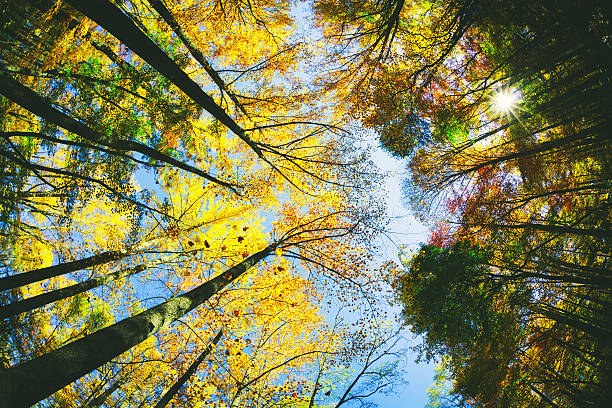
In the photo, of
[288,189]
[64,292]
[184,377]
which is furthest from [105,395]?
[288,189]

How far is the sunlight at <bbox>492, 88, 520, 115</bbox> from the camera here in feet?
13.4

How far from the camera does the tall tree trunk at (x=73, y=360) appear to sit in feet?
4.11

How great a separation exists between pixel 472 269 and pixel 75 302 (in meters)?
10.6

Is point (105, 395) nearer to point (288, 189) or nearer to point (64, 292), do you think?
point (64, 292)

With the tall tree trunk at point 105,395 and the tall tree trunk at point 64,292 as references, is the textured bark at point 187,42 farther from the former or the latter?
the tall tree trunk at point 105,395

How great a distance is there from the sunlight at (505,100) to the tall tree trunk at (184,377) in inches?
376

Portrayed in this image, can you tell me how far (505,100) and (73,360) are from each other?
7237mm

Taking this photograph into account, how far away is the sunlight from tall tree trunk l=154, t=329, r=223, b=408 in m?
9.54

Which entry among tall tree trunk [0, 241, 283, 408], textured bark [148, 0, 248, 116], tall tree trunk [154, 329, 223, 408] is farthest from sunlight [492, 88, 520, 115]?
tall tree trunk [154, 329, 223, 408]

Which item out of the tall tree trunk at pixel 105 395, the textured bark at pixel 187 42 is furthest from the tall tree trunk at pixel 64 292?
the tall tree trunk at pixel 105 395

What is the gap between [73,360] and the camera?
1.59 metres

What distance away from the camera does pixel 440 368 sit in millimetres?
11703

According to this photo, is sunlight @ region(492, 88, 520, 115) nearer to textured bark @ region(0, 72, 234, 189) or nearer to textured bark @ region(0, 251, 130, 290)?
textured bark @ region(0, 72, 234, 189)

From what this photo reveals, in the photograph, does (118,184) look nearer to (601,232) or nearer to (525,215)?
(601,232)
